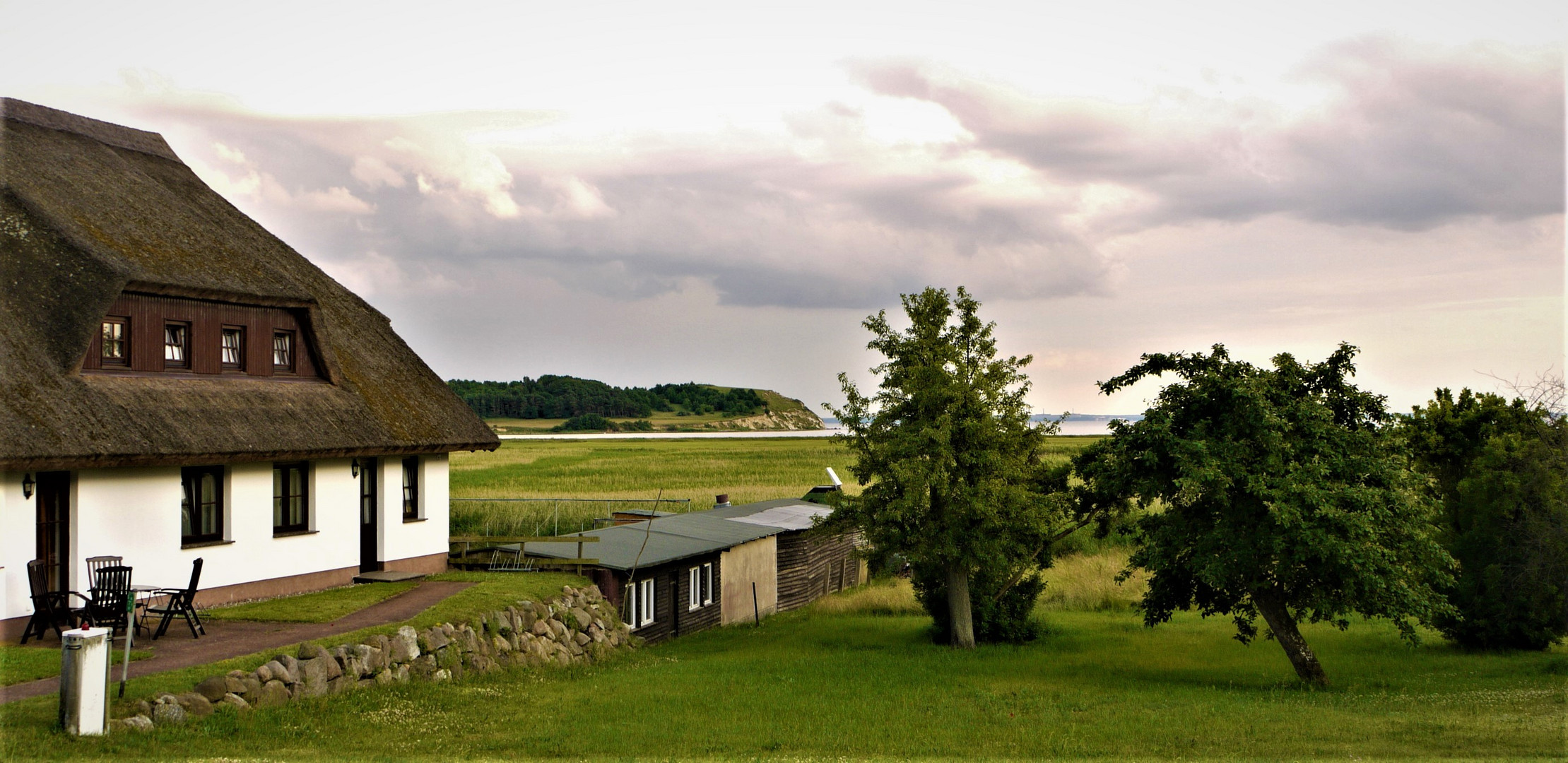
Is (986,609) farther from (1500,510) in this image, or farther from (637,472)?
(637,472)

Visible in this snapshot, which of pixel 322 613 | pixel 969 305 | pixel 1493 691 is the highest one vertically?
pixel 969 305

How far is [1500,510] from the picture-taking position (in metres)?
21.0

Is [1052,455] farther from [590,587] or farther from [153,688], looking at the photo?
[153,688]

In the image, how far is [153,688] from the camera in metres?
12.5

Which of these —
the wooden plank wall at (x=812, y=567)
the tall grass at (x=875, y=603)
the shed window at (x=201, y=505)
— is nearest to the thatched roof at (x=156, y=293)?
the shed window at (x=201, y=505)

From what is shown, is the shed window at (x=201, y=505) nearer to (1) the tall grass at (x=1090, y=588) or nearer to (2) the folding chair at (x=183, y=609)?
(2) the folding chair at (x=183, y=609)

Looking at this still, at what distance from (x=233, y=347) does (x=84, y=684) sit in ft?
38.8

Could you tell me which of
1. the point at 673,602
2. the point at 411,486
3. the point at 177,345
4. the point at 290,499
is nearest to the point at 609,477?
the point at 673,602

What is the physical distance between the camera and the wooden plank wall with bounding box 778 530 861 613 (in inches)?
1307

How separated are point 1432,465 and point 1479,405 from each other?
1621 millimetres

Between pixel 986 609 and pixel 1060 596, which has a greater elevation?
pixel 986 609

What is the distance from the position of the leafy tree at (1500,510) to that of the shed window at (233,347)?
22211 millimetres

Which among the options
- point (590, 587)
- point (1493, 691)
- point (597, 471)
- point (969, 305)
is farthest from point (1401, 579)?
point (597, 471)

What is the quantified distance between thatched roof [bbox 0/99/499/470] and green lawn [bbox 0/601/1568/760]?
21.0 feet
